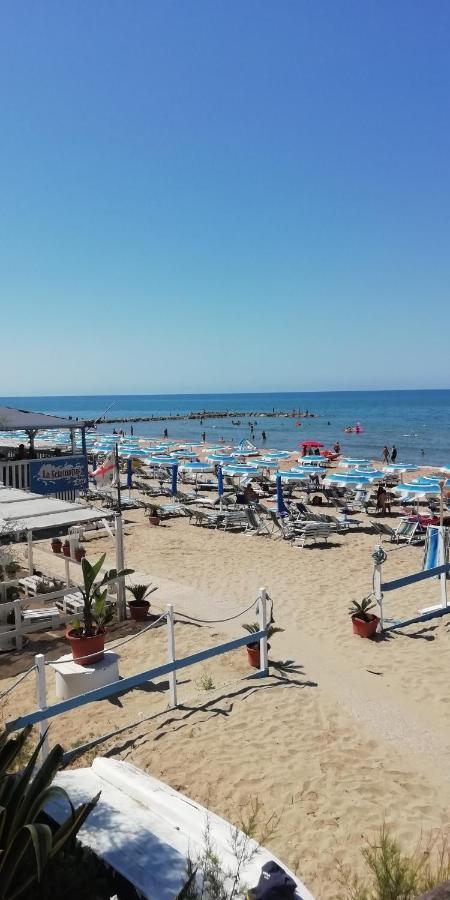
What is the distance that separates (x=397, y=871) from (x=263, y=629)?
3.61 m

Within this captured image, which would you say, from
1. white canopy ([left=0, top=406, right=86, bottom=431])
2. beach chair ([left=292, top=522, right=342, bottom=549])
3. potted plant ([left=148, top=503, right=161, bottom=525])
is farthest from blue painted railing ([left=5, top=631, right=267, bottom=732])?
potted plant ([left=148, top=503, right=161, bottom=525])

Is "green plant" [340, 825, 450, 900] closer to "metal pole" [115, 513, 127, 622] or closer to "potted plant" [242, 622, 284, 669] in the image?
"potted plant" [242, 622, 284, 669]

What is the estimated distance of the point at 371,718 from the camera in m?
6.05

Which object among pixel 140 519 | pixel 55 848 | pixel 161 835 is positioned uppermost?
pixel 55 848

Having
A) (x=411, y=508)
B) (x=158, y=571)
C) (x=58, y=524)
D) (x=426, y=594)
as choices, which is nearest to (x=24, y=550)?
(x=158, y=571)

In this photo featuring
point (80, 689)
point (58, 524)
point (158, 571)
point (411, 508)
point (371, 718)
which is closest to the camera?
Result: point (371, 718)

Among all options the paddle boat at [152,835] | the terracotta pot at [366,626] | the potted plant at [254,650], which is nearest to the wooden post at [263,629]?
the potted plant at [254,650]

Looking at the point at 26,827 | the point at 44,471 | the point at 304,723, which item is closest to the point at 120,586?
the point at 304,723

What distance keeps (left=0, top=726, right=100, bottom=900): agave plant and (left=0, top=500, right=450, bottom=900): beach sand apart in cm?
198

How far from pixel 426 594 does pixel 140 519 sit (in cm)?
1084

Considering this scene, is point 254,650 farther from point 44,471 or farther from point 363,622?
point 44,471

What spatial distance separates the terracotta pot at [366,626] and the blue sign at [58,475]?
8.53 meters

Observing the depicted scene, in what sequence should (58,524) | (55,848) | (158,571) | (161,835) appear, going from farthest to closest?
(158,571)
(58,524)
(161,835)
(55,848)

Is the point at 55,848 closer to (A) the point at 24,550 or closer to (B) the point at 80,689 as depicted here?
(B) the point at 80,689
